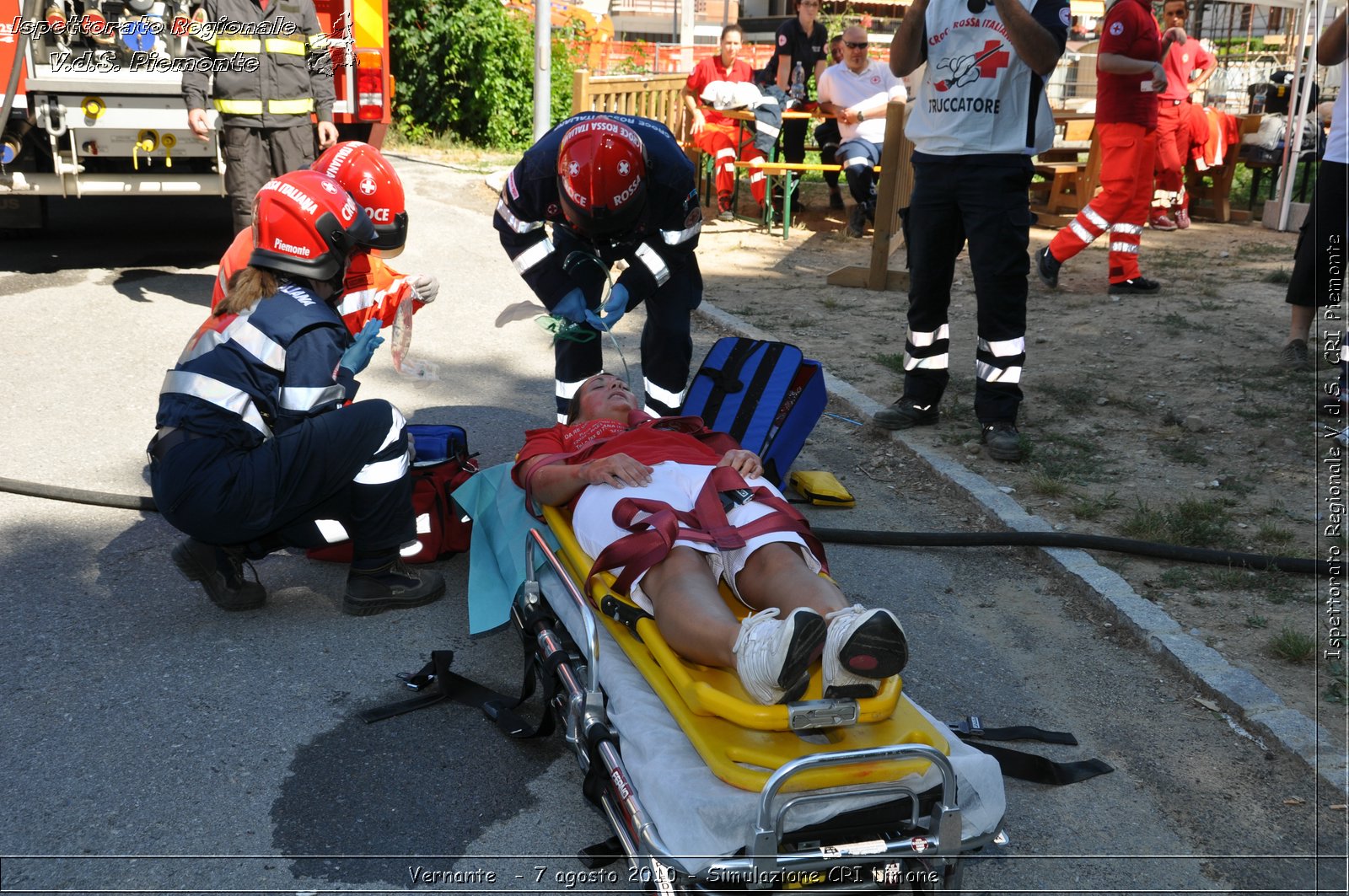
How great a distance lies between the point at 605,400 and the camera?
4.25 metres

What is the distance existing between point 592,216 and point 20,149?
5.83 metres

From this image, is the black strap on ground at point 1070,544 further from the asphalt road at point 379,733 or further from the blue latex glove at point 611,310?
the blue latex glove at point 611,310

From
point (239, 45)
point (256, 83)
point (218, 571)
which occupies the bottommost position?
point (218, 571)

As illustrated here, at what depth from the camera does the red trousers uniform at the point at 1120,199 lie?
7949 mm

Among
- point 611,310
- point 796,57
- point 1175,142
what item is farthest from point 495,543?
point 796,57

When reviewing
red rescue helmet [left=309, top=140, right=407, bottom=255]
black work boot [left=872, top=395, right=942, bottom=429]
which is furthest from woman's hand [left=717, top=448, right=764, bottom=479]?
black work boot [left=872, top=395, right=942, bottom=429]

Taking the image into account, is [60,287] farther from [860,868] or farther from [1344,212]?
[1344,212]

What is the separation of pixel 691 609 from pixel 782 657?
0.45m

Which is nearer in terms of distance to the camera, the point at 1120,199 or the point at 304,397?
the point at 304,397

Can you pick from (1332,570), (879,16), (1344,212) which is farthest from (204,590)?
(879,16)

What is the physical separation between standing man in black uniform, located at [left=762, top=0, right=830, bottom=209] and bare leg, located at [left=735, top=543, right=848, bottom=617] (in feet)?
31.5

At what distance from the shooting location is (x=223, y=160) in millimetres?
7859

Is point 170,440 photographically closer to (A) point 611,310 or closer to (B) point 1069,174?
(A) point 611,310

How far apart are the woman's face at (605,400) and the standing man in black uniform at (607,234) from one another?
0.35 m
